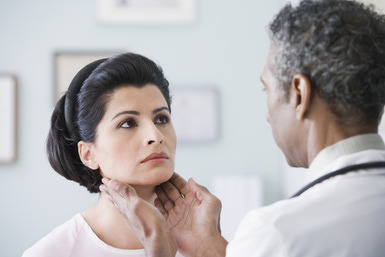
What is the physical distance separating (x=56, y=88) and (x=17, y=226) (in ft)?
3.68

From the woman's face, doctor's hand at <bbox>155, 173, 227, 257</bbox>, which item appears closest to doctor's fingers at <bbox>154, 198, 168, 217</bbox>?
doctor's hand at <bbox>155, 173, 227, 257</bbox>

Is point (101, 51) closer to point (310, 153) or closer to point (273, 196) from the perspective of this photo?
point (273, 196)

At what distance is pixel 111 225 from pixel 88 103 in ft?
1.34

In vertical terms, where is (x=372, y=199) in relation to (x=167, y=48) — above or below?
below

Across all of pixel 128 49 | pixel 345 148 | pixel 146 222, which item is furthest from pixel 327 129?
pixel 128 49

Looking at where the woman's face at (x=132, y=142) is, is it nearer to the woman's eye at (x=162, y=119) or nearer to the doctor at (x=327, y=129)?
the woman's eye at (x=162, y=119)

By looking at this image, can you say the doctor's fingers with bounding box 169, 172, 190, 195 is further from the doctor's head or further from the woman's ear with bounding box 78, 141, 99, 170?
the doctor's head

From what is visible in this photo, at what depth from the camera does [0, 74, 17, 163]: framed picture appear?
352 cm

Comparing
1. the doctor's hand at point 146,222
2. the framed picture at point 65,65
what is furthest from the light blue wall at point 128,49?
the doctor's hand at point 146,222

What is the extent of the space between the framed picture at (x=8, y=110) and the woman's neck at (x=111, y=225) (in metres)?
2.26

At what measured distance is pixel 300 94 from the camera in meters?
1.00

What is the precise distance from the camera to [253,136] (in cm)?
374

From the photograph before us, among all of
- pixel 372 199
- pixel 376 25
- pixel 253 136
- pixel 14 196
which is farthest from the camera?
pixel 253 136

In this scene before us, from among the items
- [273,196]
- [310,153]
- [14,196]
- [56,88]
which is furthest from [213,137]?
[310,153]
